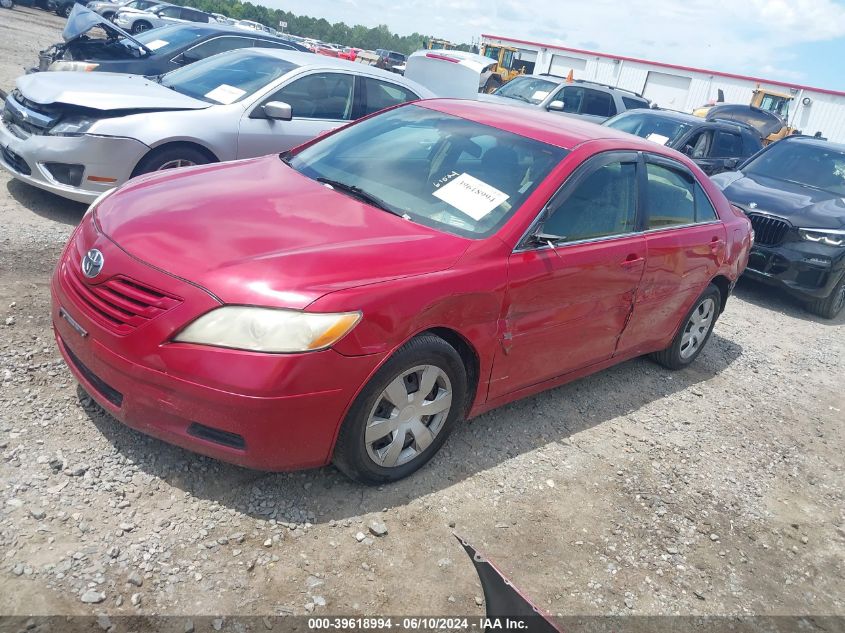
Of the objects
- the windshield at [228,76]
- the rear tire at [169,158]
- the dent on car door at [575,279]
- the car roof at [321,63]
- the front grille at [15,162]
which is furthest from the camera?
the car roof at [321,63]

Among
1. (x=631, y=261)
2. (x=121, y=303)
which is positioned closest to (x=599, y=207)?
(x=631, y=261)

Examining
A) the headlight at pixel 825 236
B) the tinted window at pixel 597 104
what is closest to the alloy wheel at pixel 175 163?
the headlight at pixel 825 236

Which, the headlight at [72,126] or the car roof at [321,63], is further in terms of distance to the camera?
the car roof at [321,63]

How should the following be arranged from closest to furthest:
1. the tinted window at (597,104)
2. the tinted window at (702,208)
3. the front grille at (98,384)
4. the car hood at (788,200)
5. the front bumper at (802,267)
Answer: the front grille at (98,384)
the tinted window at (702,208)
the front bumper at (802,267)
the car hood at (788,200)
the tinted window at (597,104)

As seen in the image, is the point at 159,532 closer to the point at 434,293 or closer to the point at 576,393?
the point at 434,293

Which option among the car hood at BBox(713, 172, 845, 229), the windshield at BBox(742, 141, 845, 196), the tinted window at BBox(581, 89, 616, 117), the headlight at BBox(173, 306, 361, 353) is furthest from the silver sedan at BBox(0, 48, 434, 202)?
the tinted window at BBox(581, 89, 616, 117)

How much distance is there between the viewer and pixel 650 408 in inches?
184

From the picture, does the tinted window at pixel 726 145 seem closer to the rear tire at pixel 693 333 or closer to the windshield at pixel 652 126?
the windshield at pixel 652 126

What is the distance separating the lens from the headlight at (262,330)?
2562 mm

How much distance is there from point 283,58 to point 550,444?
4.80 meters

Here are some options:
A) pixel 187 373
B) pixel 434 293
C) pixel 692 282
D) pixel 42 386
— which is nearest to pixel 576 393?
pixel 692 282

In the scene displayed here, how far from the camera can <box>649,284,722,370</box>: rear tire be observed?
5.09 metres

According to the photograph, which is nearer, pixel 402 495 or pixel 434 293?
pixel 434 293

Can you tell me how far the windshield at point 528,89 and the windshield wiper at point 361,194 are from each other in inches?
444
